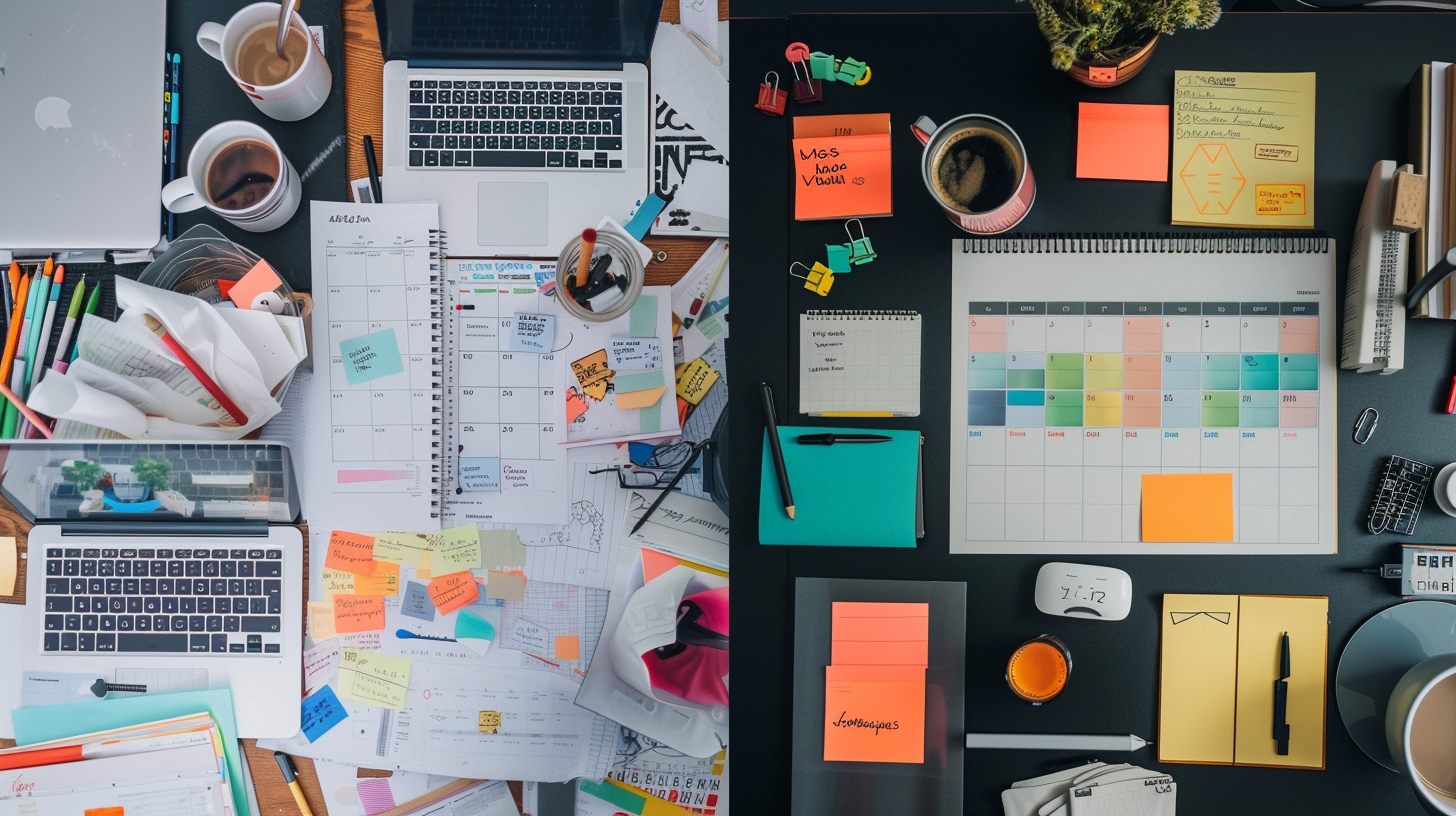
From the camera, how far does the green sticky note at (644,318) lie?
1034 millimetres

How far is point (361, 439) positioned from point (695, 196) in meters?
0.58

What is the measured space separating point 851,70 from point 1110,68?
0.26 meters

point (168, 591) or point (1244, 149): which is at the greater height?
point (1244, 149)

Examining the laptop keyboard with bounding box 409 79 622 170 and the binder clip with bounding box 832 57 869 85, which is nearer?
the binder clip with bounding box 832 57 869 85

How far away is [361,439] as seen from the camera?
1.03 m

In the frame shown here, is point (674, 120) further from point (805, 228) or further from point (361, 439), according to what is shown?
point (361, 439)

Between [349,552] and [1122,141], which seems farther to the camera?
[349,552]

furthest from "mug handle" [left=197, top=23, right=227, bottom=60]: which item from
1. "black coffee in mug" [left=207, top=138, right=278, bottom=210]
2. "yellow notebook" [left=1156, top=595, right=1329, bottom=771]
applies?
"yellow notebook" [left=1156, top=595, right=1329, bottom=771]

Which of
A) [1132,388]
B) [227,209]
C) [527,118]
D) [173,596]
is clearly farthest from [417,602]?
[1132,388]

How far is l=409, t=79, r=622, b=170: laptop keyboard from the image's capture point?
3.34ft

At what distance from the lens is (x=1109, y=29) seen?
0.70 metres

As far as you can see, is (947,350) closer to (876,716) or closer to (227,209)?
(876,716)

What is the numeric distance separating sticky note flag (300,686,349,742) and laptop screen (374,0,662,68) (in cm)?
91

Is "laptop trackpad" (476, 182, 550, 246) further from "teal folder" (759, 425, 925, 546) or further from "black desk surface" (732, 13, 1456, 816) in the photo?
"teal folder" (759, 425, 925, 546)
